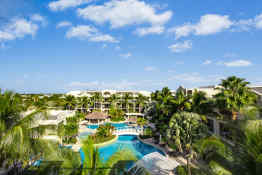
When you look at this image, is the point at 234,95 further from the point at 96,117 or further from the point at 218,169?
the point at 96,117

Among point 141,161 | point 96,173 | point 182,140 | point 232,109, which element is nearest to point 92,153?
point 96,173

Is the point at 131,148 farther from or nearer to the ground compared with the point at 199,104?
nearer to the ground

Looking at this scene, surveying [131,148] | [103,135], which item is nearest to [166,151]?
[131,148]

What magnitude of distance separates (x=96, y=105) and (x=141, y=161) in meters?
42.1

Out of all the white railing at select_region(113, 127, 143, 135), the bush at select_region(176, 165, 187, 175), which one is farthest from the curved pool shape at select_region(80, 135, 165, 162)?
the bush at select_region(176, 165, 187, 175)

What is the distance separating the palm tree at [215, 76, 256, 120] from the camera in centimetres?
1414

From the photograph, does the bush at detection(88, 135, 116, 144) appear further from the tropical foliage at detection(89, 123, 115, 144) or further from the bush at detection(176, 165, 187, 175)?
the bush at detection(176, 165, 187, 175)

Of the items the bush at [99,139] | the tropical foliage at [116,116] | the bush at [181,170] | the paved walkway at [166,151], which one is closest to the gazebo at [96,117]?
the tropical foliage at [116,116]

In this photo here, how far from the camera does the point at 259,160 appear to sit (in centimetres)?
441

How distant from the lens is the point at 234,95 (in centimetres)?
1448

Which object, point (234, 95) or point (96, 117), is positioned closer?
point (234, 95)

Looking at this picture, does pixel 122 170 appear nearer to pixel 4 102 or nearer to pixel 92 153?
pixel 92 153

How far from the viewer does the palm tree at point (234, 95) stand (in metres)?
14.1

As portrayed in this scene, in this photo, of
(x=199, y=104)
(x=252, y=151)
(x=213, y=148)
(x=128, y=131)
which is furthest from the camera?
(x=128, y=131)
